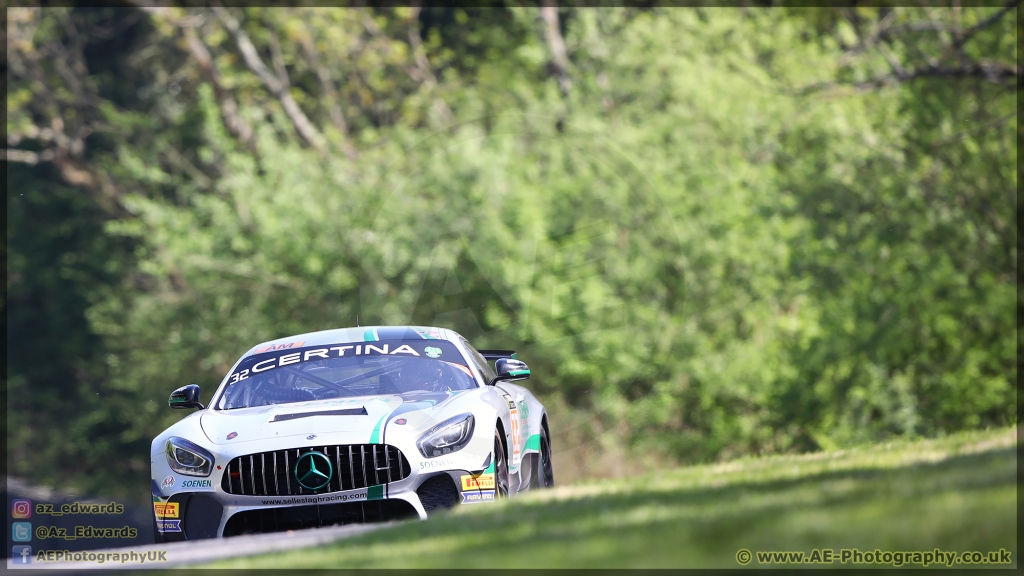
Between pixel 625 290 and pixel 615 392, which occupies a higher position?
pixel 625 290

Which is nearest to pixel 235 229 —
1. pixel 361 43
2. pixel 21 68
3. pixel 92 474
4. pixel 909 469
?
pixel 361 43

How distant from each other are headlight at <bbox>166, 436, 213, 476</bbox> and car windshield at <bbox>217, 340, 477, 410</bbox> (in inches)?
31.4

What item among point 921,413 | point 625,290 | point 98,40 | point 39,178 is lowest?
point 921,413

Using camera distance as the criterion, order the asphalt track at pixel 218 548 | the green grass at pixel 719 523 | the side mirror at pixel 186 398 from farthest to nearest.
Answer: the side mirror at pixel 186 398
the asphalt track at pixel 218 548
the green grass at pixel 719 523

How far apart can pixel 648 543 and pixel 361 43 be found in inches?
1087

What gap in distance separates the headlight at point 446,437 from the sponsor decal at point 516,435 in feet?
3.12

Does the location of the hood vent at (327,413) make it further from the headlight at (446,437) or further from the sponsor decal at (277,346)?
the sponsor decal at (277,346)

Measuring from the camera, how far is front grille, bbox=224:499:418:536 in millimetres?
7516

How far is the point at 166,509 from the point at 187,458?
337 millimetres

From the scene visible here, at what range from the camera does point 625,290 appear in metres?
25.4

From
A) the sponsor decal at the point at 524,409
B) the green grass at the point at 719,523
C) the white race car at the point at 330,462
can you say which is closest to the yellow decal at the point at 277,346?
the white race car at the point at 330,462

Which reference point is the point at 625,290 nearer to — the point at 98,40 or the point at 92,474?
the point at 92,474

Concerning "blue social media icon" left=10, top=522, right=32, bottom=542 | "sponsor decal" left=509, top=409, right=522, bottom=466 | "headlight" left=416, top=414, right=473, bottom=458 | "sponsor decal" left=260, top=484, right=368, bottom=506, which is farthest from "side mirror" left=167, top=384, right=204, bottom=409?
"blue social media icon" left=10, top=522, right=32, bottom=542

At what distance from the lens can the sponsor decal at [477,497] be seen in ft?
24.8
